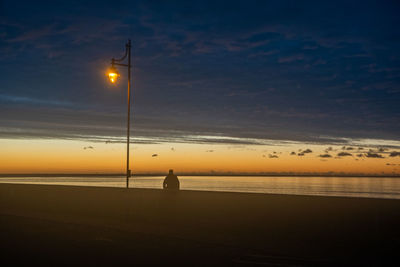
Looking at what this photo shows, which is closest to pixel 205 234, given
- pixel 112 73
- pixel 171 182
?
pixel 112 73

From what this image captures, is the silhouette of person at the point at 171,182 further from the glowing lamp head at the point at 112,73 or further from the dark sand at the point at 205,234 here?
the glowing lamp head at the point at 112,73

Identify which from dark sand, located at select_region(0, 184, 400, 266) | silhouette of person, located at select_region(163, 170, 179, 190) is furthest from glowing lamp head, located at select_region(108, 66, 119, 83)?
silhouette of person, located at select_region(163, 170, 179, 190)

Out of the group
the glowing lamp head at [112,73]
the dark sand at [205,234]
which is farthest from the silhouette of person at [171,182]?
the glowing lamp head at [112,73]

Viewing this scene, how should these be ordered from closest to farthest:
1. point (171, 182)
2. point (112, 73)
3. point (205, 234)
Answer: point (205, 234), point (112, 73), point (171, 182)

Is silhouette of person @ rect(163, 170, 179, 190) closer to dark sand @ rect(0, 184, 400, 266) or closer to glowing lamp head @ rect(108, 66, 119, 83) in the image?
dark sand @ rect(0, 184, 400, 266)

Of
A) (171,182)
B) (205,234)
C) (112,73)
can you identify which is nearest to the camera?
(205,234)

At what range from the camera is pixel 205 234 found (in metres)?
13.8

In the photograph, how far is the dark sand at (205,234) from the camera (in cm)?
1024

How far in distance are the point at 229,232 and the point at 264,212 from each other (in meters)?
5.78

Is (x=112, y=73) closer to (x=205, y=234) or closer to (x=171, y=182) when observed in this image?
(x=205, y=234)

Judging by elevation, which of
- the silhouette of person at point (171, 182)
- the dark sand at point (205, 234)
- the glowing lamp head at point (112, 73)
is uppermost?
the glowing lamp head at point (112, 73)

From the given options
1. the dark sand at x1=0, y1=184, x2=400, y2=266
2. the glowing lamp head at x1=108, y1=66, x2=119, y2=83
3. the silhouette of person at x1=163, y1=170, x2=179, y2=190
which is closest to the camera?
the dark sand at x1=0, y1=184, x2=400, y2=266

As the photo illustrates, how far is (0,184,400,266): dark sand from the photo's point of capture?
10242 mm

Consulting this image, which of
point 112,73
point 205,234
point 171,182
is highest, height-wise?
point 112,73
